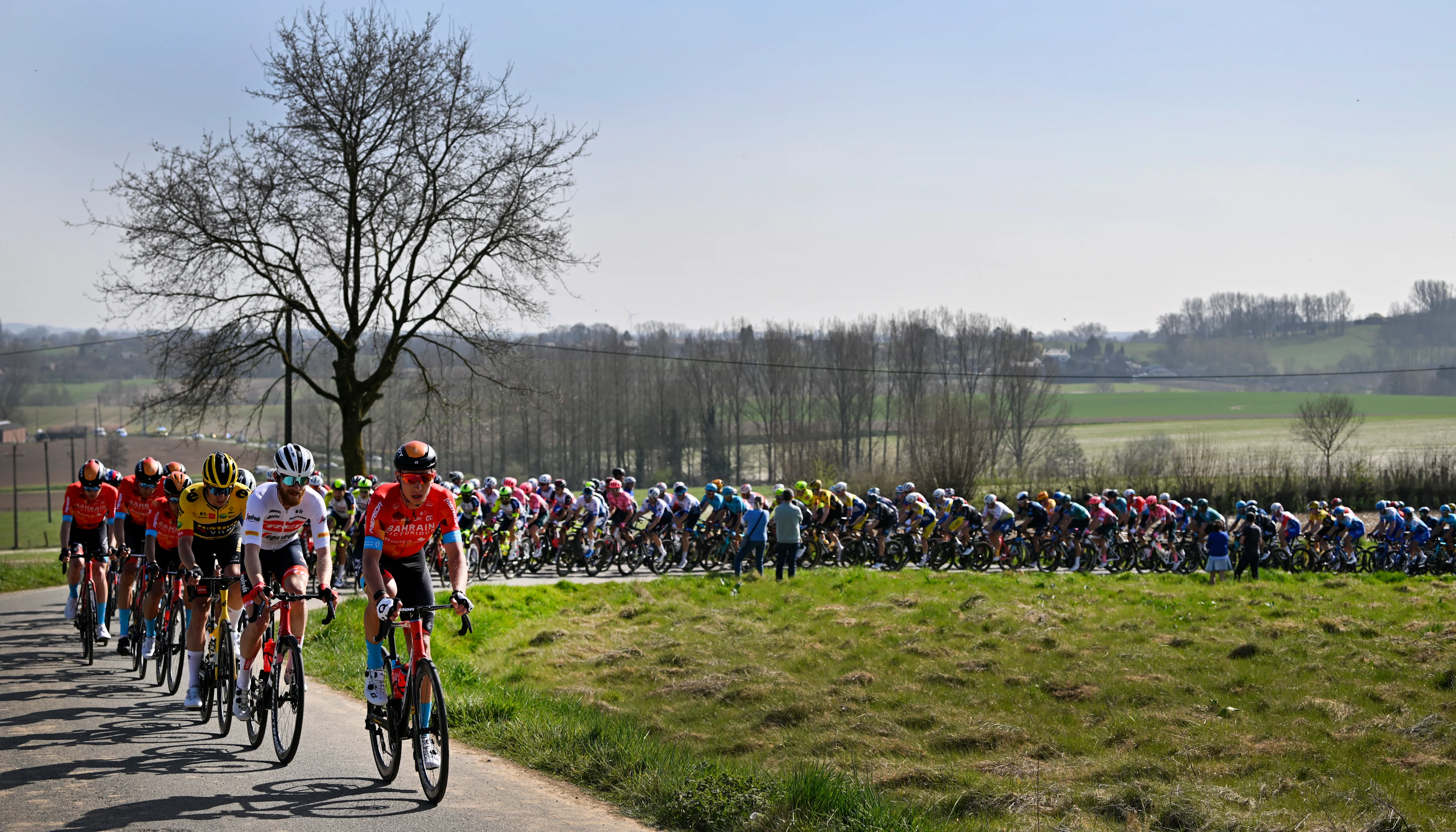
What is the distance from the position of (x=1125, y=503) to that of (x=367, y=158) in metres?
20.7

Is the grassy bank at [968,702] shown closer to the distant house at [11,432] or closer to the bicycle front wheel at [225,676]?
the bicycle front wheel at [225,676]

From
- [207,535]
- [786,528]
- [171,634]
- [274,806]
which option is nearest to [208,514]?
[207,535]

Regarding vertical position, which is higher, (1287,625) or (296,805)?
(296,805)

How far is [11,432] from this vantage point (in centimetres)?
8512

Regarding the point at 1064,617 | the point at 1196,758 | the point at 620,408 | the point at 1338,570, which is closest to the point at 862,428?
the point at 620,408

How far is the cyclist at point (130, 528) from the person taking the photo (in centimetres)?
1112

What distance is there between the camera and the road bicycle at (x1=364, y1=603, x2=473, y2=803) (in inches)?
257

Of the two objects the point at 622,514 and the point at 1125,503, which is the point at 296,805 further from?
the point at 1125,503

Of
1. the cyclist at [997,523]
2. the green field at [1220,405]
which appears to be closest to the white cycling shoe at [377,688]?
the cyclist at [997,523]

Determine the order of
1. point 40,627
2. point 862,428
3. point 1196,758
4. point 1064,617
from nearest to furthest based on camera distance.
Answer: point 1196,758 < point 40,627 < point 1064,617 < point 862,428

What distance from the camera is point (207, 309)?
28672 millimetres

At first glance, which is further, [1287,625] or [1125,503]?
[1125,503]

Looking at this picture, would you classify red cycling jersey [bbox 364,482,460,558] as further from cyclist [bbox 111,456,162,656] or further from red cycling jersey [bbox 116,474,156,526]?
red cycling jersey [bbox 116,474,156,526]

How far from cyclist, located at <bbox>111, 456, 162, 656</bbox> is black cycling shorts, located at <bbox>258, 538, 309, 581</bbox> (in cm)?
362
